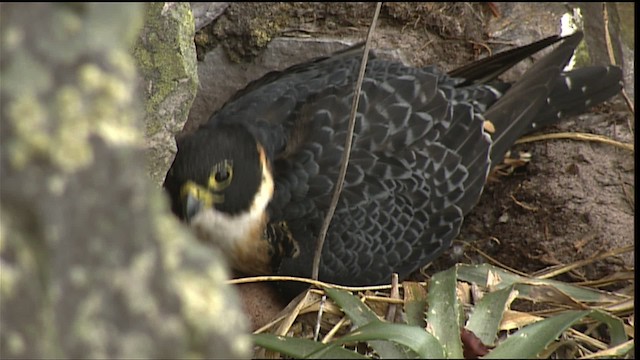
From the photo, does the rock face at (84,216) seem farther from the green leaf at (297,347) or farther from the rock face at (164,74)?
the rock face at (164,74)

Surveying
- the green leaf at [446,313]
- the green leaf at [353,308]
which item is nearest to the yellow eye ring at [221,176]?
the green leaf at [353,308]

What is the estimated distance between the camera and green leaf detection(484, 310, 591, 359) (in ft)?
5.41

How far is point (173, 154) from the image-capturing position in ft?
7.84

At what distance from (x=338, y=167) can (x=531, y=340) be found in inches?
46.6

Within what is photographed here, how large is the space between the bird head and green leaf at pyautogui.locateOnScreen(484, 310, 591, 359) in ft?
3.68

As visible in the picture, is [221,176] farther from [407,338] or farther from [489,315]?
[407,338]

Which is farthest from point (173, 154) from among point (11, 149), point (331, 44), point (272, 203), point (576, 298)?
point (11, 149)

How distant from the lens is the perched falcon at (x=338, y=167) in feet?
8.75

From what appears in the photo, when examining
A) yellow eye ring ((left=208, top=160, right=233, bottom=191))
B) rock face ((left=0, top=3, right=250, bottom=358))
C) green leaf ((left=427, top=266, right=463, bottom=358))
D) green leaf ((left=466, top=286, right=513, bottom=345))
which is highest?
rock face ((left=0, top=3, right=250, bottom=358))

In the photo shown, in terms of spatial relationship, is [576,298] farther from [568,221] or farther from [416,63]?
[416,63]

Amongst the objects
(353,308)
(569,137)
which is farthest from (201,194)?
(569,137)

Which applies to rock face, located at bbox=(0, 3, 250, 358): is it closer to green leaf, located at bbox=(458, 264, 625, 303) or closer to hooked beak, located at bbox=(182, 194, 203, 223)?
green leaf, located at bbox=(458, 264, 625, 303)

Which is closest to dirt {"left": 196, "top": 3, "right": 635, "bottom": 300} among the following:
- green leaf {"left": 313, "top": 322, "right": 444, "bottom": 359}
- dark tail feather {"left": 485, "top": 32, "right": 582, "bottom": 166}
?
dark tail feather {"left": 485, "top": 32, "right": 582, "bottom": 166}

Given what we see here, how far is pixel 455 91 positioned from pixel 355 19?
27.0 inches
